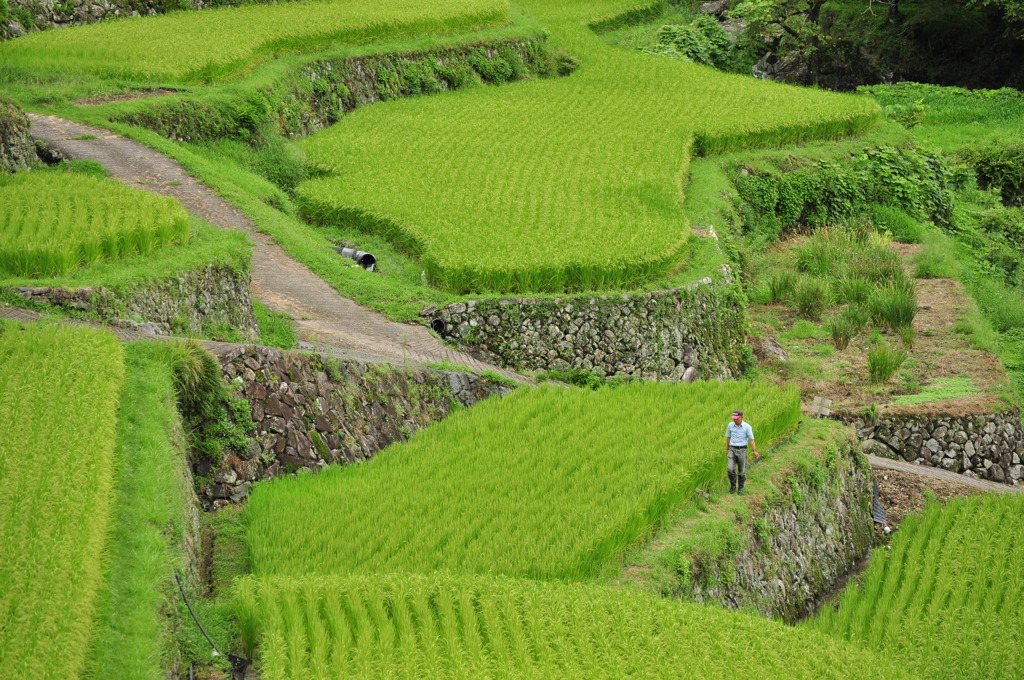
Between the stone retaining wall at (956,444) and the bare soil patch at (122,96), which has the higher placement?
the bare soil patch at (122,96)

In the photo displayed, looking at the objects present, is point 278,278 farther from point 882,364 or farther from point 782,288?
point 782,288

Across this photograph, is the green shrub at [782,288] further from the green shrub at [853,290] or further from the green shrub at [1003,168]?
the green shrub at [1003,168]

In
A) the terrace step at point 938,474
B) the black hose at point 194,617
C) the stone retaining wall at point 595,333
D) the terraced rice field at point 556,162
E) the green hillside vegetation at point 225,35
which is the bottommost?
the terrace step at point 938,474

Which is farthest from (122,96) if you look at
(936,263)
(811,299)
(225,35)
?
(936,263)

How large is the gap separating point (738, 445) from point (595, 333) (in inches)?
195

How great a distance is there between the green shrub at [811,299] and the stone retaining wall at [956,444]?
4.35 meters

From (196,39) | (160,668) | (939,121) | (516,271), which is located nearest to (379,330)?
(516,271)

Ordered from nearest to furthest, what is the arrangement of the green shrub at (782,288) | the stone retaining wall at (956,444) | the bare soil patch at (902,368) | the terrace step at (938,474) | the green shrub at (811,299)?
1. the terrace step at (938,474)
2. the stone retaining wall at (956,444)
3. the bare soil patch at (902,368)
4. the green shrub at (811,299)
5. the green shrub at (782,288)

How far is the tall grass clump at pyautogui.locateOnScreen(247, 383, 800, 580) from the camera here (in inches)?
373

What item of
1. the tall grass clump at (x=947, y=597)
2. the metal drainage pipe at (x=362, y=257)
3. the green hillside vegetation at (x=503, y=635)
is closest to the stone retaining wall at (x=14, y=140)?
the metal drainage pipe at (x=362, y=257)

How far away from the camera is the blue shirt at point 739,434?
1131cm

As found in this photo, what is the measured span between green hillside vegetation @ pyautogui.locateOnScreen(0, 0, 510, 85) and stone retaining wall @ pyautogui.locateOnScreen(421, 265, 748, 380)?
10.9 meters

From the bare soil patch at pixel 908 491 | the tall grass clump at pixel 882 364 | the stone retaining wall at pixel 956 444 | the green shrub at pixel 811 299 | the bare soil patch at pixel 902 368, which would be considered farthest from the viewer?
the green shrub at pixel 811 299

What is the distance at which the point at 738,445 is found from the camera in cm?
1138
